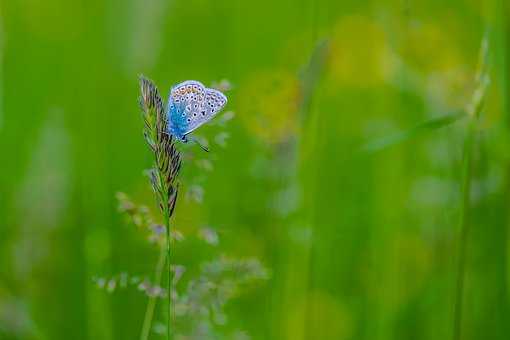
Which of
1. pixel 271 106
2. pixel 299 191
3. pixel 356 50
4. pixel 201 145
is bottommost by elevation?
pixel 201 145

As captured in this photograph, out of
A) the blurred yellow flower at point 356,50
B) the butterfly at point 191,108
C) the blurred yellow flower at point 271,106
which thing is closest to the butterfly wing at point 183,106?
the butterfly at point 191,108

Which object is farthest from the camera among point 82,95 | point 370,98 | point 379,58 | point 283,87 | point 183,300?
point 370,98

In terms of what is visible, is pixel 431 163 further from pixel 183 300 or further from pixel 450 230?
pixel 183 300

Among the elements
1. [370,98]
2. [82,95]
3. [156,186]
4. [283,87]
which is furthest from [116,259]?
[370,98]

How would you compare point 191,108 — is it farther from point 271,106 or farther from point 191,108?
point 271,106

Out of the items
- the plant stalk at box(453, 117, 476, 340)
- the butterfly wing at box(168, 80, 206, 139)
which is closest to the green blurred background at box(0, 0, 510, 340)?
the plant stalk at box(453, 117, 476, 340)

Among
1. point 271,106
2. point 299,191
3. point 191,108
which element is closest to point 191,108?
point 191,108

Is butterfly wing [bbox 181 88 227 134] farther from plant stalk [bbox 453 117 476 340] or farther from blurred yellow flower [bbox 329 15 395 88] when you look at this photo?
blurred yellow flower [bbox 329 15 395 88]
